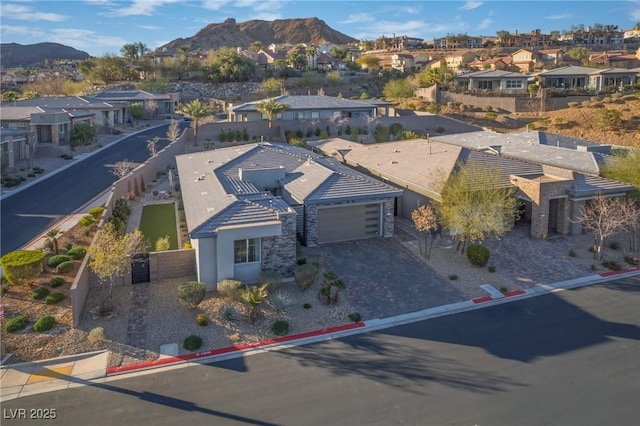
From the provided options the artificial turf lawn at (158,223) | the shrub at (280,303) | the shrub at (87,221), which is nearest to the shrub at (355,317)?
the shrub at (280,303)

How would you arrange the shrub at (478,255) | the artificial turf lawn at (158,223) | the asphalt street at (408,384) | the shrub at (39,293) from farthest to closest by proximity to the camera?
the artificial turf lawn at (158,223)
the shrub at (478,255)
the shrub at (39,293)
the asphalt street at (408,384)

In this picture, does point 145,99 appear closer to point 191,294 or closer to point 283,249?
point 283,249

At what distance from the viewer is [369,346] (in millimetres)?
17906

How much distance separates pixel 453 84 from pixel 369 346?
261 feet

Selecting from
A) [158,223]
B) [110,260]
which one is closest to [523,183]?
[158,223]

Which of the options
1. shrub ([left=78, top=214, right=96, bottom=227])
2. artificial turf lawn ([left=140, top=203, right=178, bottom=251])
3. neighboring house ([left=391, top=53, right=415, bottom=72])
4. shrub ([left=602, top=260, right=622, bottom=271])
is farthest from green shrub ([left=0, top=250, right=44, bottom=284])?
neighboring house ([left=391, top=53, right=415, bottom=72])

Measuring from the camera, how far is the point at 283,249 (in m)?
23.0

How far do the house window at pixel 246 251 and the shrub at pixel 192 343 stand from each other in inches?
191

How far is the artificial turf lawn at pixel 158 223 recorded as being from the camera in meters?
28.4

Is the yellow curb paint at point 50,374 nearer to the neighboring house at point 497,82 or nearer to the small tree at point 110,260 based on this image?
the small tree at point 110,260

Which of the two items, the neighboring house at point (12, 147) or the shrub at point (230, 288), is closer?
the shrub at point (230, 288)

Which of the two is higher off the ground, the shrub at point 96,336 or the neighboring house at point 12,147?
the neighboring house at point 12,147

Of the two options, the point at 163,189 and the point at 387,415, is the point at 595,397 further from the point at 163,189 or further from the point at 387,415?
the point at 163,189

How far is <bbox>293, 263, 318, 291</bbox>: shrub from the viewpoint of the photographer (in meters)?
21.8
